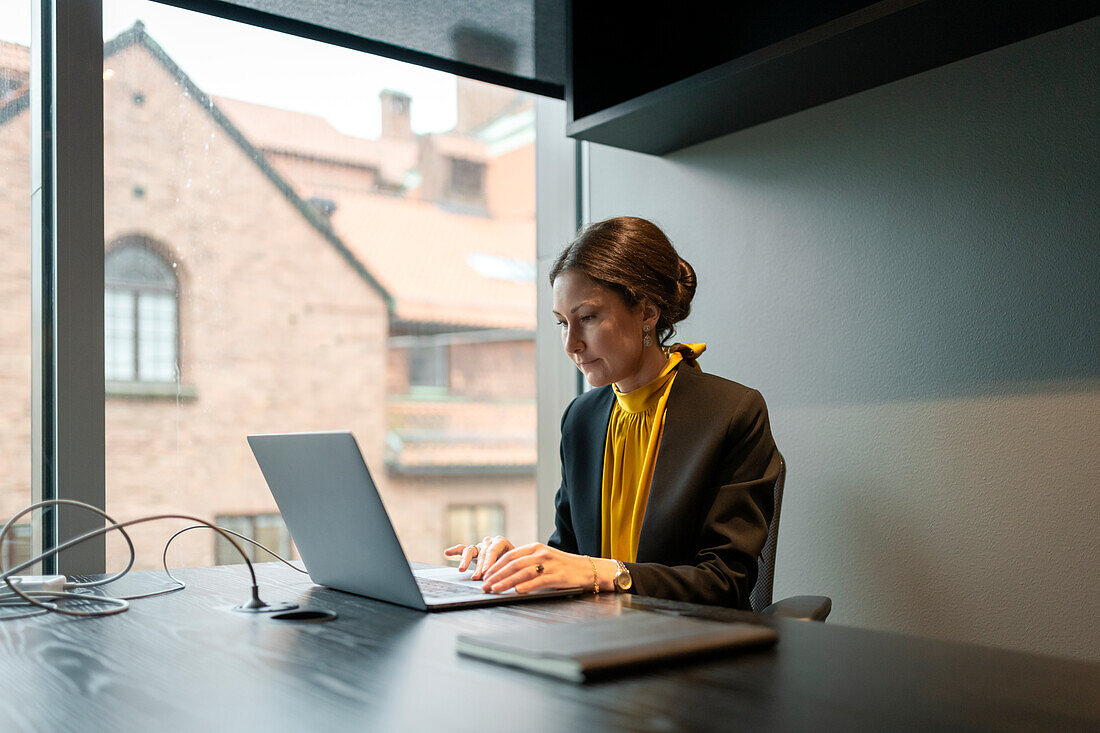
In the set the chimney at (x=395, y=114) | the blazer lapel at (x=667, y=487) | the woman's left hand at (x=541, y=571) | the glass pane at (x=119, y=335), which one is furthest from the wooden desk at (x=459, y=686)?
the chimney at (x=395, y=114)

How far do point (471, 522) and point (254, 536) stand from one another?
0.82 meters

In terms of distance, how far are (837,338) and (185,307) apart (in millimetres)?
1688

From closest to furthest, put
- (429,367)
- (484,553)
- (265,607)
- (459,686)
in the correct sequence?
(459,686), (265,607), (484,553), (429,367)

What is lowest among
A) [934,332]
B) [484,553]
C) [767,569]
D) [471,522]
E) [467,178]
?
[471,522]

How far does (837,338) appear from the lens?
2.32 meters

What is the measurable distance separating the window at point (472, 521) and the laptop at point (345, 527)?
1.60 metres

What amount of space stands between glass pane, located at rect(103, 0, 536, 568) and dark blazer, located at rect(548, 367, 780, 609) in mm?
1128

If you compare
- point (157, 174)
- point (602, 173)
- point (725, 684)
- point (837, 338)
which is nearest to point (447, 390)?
point (602, 173)

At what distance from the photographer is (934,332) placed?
212 centimetres

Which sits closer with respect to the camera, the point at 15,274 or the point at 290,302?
the point at 15,274

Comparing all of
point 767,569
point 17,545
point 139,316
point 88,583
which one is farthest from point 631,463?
point 17,545

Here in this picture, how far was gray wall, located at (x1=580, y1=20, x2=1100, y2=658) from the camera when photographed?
74.5 inches

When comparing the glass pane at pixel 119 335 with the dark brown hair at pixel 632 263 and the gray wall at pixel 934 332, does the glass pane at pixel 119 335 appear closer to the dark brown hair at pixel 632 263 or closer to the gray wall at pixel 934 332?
the dark brown hair at pixel 632 263

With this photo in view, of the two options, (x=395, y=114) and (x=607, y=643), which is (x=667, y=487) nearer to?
(x=607, y=643)
